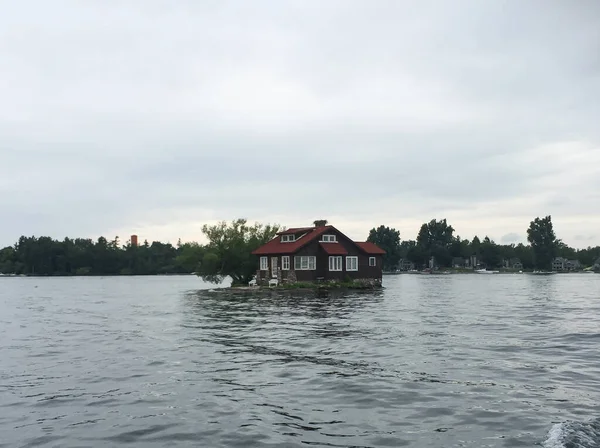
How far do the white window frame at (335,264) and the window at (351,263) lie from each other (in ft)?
3.68

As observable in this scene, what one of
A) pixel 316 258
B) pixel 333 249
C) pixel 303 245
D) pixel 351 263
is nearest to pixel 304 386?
pixel 303 245

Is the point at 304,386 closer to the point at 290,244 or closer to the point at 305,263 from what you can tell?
the point at 305,263

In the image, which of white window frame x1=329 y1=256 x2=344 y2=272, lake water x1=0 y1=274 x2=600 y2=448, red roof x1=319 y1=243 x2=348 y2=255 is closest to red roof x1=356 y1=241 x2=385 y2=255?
red roof x1=319 y1=243 x2=348 y2=255

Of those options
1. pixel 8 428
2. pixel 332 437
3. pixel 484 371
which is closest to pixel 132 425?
pixel 8 428

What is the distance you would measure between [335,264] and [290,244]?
6256 millimetres

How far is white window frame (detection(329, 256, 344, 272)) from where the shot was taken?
69.7 m

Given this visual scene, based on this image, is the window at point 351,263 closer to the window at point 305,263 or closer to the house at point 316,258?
the house at point 316,258

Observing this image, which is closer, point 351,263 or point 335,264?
point 335,264

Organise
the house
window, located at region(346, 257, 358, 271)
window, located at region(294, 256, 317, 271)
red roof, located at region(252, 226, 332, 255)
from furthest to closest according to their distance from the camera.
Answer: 1. window, located at region(346, 257, 358, 271)
2. the house
3. red roof, located at region(252, 226, 332, 255)
4. window, located at region(294, 256, 317, 271)

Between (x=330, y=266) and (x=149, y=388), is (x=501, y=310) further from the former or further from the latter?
(x=149, y=388)

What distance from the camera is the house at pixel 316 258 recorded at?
68500 millimetres

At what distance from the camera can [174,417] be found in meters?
13.1

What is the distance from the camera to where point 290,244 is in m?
71.0

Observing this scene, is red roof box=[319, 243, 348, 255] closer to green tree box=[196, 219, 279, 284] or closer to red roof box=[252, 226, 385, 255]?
red roof box=[252, 226, 385, 255]
